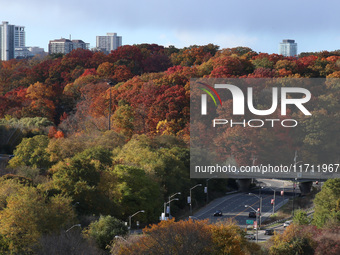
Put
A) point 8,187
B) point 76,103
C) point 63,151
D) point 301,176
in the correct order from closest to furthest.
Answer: point 8,187
point 63,151
point 301,176
point 76,103

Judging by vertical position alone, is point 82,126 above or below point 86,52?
below

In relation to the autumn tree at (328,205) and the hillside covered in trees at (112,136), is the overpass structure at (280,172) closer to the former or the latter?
the hillside covered in trees at (112,136)

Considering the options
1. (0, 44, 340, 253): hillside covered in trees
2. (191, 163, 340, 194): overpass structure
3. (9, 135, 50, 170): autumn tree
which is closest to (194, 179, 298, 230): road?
(0, 44, 340, 253): hillside covered in trees

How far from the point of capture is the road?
6775 centimetres

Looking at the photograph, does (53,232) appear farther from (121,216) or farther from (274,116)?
(274,116)

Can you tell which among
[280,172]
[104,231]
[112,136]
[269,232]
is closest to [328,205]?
[269,232]

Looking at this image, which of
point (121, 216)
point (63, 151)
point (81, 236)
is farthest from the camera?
point (63, 151)

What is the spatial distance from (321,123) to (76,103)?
43123 mm

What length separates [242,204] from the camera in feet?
249

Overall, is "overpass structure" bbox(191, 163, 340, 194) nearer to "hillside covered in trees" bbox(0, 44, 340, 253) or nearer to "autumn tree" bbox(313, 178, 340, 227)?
"hillside covered in trees" bbox(0, 44, 340, 253)

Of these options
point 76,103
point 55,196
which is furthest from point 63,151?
point 76,103

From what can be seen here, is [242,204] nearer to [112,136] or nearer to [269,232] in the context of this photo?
[269,232]

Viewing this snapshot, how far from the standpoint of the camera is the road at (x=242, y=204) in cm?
6775

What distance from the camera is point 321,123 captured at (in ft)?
269
